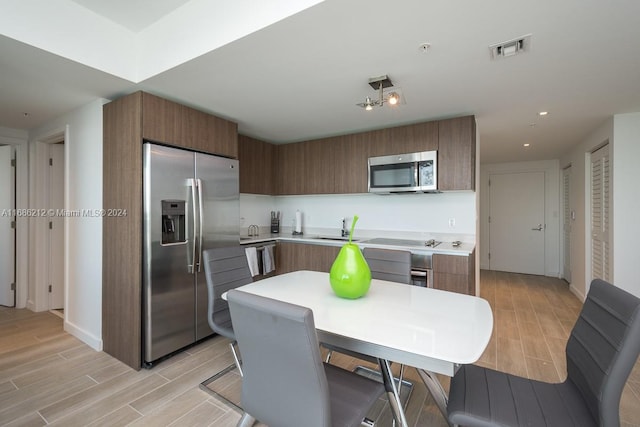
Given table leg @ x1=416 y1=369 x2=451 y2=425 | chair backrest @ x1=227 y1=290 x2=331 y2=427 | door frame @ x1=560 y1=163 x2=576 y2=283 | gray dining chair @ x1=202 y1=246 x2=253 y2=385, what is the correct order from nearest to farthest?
1. chair backrest @ x1=227 y1=290 x2=331 y2=427
2. table leg @ x1=416 y1=369 x2=451 y2=425
3. gray dining chair @ x1=202 y1=246 x2=253 y2=385
4. door frame @ x1=560 y1=163 x2=576 y2=283

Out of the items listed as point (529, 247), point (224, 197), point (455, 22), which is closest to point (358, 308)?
point (455, 22)

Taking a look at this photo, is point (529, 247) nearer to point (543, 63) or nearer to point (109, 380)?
point (543, 63)

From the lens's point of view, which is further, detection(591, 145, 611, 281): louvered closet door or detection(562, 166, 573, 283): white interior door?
detection(562, 166, 573, 283): white interior door

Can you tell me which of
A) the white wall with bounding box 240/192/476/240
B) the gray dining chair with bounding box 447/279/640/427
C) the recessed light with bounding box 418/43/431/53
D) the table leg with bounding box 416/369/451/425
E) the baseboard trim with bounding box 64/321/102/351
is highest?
the recessed light with bounding box 418/43/431/53

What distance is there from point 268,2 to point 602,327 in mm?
2085

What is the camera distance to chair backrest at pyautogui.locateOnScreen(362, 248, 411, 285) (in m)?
2.19

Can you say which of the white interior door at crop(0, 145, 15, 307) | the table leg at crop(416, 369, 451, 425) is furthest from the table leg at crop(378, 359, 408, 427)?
the white interior door at crop(0, 145, 15, 307)

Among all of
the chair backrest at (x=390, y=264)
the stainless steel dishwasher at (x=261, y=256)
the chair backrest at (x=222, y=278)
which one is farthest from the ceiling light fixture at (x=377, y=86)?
the stainless steel dishwasher at (x=261, y=256)

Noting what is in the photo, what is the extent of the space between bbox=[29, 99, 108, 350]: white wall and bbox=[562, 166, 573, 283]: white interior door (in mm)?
6424

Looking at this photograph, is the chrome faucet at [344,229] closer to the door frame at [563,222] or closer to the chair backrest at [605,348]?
the chair backrest at [605,348]

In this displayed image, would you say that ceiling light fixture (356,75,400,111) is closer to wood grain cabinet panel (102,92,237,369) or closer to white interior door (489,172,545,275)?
wood grain cabinet panel (102,92,237,369)

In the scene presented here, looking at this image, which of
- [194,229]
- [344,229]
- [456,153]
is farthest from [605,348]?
[344,229]

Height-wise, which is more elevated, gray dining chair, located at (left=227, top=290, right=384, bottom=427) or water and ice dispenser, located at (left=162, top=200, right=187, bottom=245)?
water and ice dispenser, located at (left=162, top=200, right=187, bottom=245)

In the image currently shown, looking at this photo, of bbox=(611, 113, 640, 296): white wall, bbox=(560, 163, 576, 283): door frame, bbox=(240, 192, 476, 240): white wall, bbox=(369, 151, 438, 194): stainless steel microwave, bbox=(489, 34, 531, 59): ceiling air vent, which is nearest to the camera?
bbox=(489, 34, 531, 59): ceiling air vent
